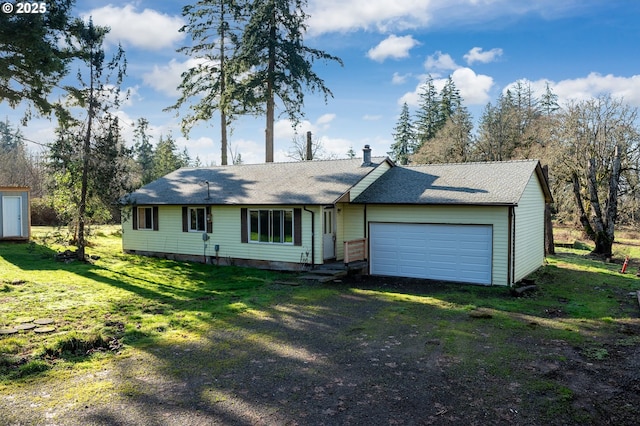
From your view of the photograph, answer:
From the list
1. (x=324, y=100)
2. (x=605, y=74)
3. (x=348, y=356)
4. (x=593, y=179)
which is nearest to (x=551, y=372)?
(x=348, y=356)

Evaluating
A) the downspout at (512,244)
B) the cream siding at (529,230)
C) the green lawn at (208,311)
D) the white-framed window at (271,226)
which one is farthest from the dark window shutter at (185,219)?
the cream siding at (529,230)

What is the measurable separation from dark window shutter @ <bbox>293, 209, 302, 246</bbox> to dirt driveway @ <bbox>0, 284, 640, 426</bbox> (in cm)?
648

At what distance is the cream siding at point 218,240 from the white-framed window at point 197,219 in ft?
0.76

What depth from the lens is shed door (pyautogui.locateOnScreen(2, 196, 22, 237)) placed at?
20734 mm

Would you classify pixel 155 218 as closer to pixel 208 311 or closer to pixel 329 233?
pixel 329 233

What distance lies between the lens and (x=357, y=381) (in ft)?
20.1

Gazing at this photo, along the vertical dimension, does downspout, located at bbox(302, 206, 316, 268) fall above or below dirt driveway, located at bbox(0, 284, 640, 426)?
above

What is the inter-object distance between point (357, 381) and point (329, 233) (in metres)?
9.89

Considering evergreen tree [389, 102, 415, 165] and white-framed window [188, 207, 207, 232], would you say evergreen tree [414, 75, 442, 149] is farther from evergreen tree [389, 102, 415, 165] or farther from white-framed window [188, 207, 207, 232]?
white-framed window [188, 207, 207, 232]

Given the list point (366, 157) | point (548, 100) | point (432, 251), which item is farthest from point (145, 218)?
point (548, 100)

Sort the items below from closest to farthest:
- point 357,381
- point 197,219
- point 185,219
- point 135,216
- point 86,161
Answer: point 357,381
point 86,161
point 197,219
point 185,219
point 135,216

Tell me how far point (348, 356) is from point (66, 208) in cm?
1469

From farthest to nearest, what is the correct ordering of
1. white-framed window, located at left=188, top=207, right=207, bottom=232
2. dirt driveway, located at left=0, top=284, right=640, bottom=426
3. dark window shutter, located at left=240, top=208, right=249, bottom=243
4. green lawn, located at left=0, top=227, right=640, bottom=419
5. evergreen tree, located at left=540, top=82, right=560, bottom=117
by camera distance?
evergreen tree, located at left=540, top=82, right=560, bottom=117
white-framed window, located at left=188, top=207, right=207, bottom=232
dark window shutter, located at left=240, top=208, right=249, bottom=243
green lawn, located at left=0, top=227, right=640, bottom=419
dirt driveway, located at left=0, top=284, right=640, bottom=426

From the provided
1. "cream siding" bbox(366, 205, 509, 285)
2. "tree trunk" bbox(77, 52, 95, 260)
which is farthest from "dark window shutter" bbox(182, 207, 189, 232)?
"cream siding" bbox(366, 205, 509, 285)
